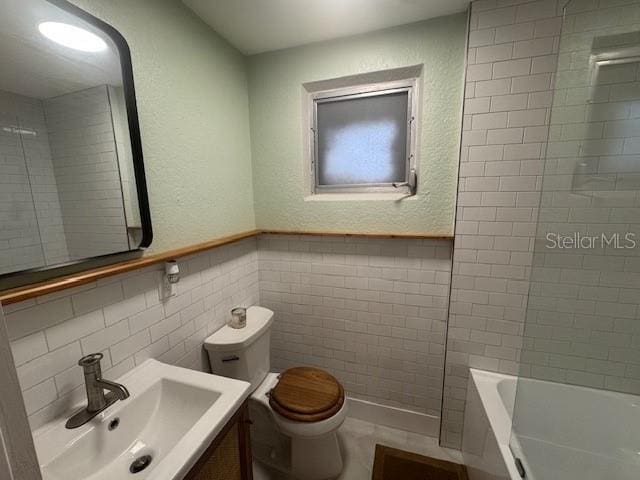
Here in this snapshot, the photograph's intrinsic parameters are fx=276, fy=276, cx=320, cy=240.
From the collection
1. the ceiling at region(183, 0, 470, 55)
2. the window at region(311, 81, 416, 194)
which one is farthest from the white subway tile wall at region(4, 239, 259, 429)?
the ceiling at region(183, 0, 470, 55)

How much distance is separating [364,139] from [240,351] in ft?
4.54

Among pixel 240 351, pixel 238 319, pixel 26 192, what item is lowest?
pixel 240 351

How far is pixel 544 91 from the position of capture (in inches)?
49.8

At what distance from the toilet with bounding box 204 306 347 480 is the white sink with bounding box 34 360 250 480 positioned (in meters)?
0.35

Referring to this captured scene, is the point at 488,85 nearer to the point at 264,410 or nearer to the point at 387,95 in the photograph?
the point at 387,95

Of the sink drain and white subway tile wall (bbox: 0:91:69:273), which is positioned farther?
the sink drain

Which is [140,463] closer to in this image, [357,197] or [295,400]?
[295,400]

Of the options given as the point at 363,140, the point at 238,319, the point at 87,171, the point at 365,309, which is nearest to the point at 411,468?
the point at 365,309

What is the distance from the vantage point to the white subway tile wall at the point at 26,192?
2.40ft

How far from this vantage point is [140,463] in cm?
91

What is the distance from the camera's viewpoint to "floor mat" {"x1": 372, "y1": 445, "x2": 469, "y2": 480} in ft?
4.84

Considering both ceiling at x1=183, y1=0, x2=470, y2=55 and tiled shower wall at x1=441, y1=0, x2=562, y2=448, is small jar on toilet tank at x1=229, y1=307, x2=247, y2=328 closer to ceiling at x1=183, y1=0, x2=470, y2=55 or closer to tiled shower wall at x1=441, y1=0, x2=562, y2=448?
tiled shower wall at x1=441, y1=0, x2=562, y2=448

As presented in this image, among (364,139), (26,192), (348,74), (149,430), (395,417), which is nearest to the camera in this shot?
(26,192)

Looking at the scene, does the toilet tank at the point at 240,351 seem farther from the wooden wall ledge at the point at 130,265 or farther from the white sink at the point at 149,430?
the wooden wall ledge at the point at 130,265
